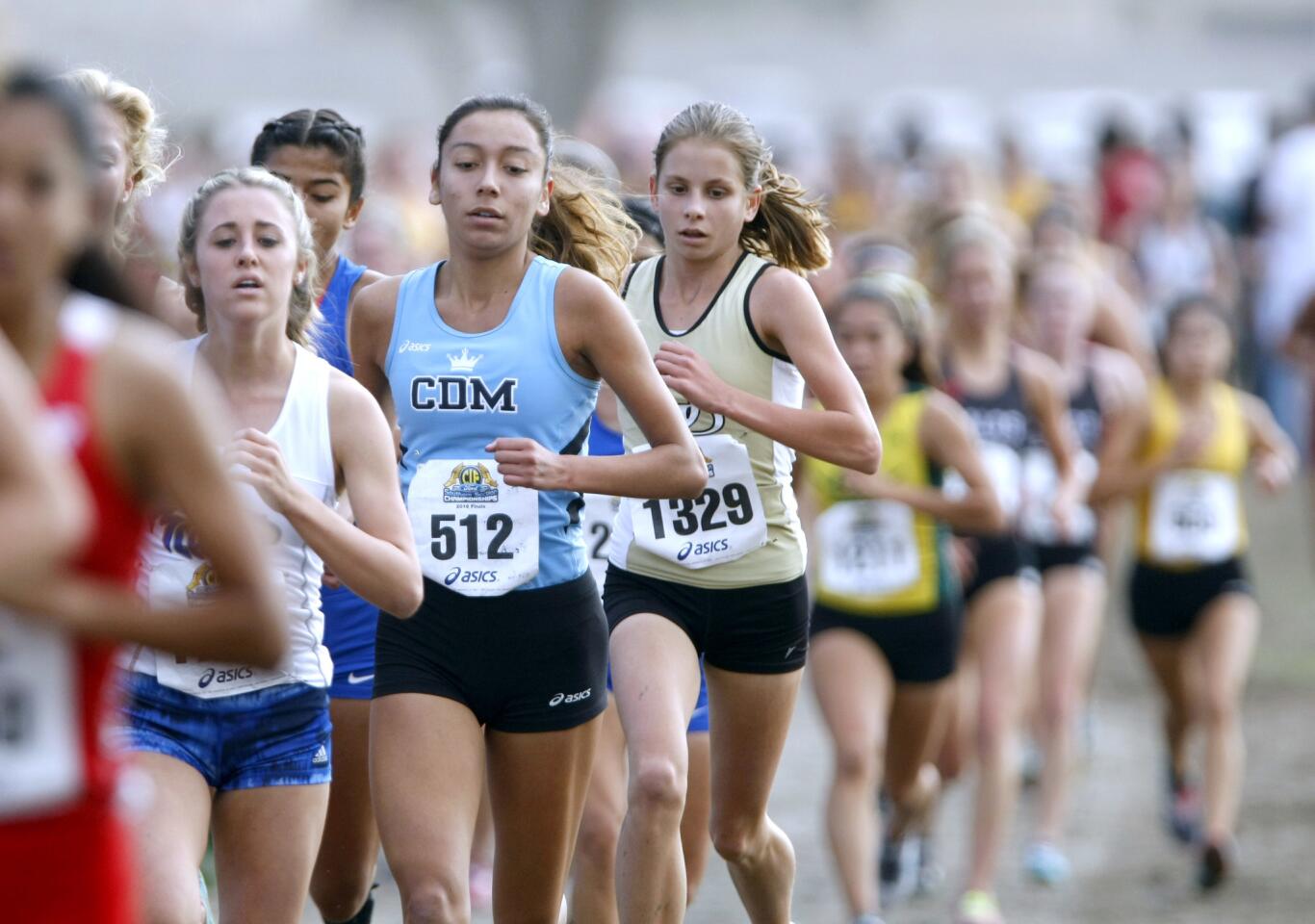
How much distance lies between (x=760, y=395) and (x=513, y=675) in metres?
1.05

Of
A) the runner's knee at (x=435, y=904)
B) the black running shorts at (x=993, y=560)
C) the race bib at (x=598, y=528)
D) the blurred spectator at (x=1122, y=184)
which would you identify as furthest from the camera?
the blurred spectator at (x=1122, y=184)

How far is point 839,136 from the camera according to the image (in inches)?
774

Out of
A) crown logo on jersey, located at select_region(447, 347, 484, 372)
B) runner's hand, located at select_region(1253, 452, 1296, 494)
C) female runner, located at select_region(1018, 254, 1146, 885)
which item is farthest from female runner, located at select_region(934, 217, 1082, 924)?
crown logo on jersey, located at select_region(447, 347, 484, 372)

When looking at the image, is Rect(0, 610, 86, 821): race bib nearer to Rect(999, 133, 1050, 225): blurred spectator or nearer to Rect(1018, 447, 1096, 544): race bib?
Rect(1018, 447, 1096, 544): race bib

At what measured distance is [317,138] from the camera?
5.51 m

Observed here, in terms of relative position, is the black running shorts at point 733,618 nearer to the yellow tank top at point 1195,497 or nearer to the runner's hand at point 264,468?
the runner's hand at point 264,468

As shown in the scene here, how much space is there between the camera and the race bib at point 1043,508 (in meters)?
8.73

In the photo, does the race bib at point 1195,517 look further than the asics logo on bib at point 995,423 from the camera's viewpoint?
Yes

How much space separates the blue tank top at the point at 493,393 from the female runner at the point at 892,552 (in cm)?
251

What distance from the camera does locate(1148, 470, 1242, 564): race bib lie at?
8883mm

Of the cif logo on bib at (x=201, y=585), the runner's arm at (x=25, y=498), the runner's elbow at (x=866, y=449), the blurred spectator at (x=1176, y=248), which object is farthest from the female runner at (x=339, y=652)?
the blurred spectator at (x=1176, y=248)

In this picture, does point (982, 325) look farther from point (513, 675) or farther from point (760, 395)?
point (513, 675)

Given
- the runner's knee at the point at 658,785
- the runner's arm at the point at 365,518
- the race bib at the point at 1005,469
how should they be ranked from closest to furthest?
the runner's arm at the point at 365,518 → the runner's knee at the point at 658,785 → the race bib at the point at 1005,469

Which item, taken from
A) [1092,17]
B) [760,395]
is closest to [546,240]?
[760,395]
